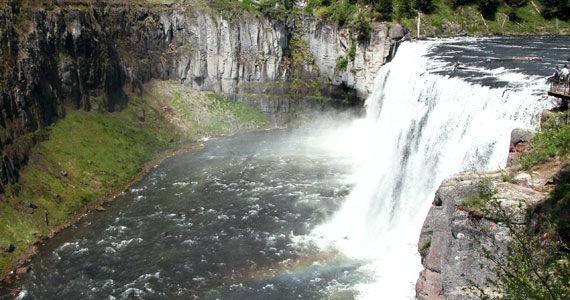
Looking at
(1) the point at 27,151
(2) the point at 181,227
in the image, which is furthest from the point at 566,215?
(1) the point at 27,151

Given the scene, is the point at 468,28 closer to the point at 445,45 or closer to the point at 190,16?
the point at 445,45

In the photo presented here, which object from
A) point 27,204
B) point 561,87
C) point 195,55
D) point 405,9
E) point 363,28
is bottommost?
point 27,204

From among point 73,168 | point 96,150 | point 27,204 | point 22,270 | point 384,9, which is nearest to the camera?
point 22,270

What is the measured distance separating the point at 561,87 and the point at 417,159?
13964mm

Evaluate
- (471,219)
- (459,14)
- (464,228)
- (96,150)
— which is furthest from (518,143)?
(459,14)

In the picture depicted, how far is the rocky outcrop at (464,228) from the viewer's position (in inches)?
680

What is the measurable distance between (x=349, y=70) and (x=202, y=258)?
47.4m

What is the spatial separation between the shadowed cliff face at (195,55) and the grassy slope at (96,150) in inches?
89.2

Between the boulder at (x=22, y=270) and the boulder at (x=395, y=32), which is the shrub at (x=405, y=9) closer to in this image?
the boulder at (x=395, y=32)

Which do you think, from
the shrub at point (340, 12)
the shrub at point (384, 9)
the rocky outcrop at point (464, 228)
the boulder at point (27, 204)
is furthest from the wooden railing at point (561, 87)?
the shrub at point (384, 9)

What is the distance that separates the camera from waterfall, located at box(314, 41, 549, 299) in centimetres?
2942

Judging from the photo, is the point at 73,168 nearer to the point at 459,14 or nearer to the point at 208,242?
the point at 208,242

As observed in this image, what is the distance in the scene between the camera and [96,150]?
53031 millimetres

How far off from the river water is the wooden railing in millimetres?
3126
